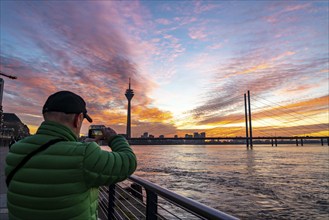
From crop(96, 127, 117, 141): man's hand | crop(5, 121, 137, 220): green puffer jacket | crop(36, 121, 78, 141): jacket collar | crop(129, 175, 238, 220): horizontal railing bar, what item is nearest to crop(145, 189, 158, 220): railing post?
crop(129, 175, 238, 220): horizontal railing bar

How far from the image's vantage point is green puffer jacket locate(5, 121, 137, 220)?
5.08 feet

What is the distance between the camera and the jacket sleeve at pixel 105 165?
1563 millimetres

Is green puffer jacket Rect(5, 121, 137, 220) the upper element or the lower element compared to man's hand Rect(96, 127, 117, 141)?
lower

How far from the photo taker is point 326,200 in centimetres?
1434

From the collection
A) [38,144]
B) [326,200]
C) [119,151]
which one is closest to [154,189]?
[119,151]

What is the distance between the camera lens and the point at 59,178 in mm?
1544

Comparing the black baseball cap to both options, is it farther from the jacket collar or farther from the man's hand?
the man's hand

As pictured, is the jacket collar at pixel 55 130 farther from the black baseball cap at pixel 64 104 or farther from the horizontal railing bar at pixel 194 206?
the horizontal railing bar at pixel 194 206

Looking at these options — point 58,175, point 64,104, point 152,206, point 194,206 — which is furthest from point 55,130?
point 152,206

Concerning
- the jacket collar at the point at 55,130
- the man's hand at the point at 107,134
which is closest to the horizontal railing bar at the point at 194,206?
the man's hand at the point at 107,134

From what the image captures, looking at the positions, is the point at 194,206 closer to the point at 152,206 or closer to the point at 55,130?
the point at 152,206

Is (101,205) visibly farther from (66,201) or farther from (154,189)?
(66,201)

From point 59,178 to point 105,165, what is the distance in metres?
0.27

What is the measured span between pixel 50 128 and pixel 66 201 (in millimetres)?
470
